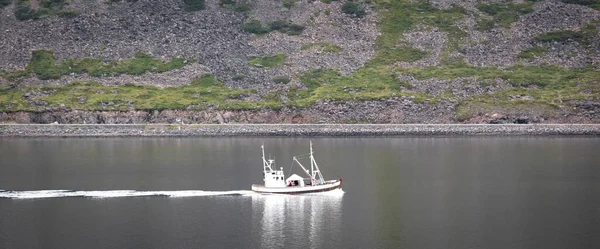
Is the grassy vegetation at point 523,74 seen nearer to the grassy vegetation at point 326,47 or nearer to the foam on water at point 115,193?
the grassy vegetation at point 326,47

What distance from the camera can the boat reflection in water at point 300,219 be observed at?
6606cm

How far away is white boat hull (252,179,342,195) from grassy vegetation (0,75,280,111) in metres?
78.6

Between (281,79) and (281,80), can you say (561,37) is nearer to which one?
(281,79)

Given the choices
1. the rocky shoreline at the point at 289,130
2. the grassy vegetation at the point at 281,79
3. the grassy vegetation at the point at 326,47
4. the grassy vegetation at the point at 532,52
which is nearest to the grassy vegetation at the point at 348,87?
the grassy vegetation at the point at 281,79

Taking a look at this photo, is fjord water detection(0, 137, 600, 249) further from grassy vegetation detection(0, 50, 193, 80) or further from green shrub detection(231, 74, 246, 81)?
grassy vegetation detection(0, 50, 193, 80)

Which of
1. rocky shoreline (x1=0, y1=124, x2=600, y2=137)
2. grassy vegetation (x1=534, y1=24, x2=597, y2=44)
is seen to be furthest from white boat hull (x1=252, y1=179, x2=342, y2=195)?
grassy vegetation (x1=534, y1=24, x2=597, y2=44)

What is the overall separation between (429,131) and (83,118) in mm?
66798

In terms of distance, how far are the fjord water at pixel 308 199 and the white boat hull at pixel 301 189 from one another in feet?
3.19

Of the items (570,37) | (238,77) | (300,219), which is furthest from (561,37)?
(300,219)

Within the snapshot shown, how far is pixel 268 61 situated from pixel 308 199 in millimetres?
107769

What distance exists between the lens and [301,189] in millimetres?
88812

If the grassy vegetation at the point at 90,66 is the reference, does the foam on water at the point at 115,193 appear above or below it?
below

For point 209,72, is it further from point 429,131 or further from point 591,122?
point 591,122

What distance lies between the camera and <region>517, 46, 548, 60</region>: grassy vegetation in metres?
192
